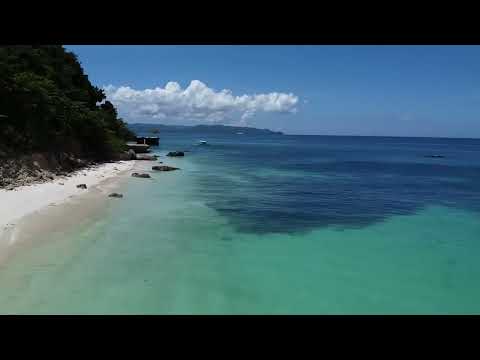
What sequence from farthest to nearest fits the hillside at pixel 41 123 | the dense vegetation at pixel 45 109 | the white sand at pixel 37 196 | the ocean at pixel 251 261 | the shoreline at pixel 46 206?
the dense vegetation at pixel 45 109, the hillside at pixel 41 123, the white sand at pixel 37 196, the shoreline at pixel 46 206, the ocean at pixel 251 261

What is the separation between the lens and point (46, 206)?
17.7 m

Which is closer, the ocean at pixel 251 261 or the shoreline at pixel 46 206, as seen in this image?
the ocean at pixel 251 261

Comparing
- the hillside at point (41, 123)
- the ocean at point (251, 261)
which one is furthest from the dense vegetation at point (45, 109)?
the ocean at point (251, 261)

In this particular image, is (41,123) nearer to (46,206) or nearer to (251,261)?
(46,206)

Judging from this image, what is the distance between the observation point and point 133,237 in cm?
1478

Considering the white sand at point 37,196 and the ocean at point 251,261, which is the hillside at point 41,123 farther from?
the ocean at point 251,261

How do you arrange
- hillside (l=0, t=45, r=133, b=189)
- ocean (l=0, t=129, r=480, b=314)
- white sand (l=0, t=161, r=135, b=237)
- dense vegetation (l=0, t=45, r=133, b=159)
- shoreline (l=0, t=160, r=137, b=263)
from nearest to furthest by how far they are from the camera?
ocean (l=0, t=129, r=480, b=314), shoreline (l=0, t=160, r=137, b=263), white sand (l=0, t=161, r=135, b=237), hillside (l=0, t=45, r=133, b=189), dense vegetation (l=0, t=45, r=133, b=159)

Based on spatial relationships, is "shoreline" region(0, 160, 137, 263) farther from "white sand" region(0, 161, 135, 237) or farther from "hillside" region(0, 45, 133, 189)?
"hillside" region(0, 45, 133, 189)

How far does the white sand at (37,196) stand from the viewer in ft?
50.6

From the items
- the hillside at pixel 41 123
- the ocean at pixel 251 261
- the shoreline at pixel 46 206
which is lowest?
the ocean at pixel 251 261

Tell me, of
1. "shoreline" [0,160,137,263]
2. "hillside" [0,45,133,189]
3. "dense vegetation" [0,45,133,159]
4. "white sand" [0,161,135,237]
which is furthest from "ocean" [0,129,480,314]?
"dense vegetation" [0,45,133,159]

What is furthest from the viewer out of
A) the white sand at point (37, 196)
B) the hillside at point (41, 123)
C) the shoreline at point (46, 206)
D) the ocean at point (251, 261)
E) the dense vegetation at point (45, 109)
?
the dense vegetation at point (45, 109)

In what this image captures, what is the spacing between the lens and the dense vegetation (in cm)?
2462
